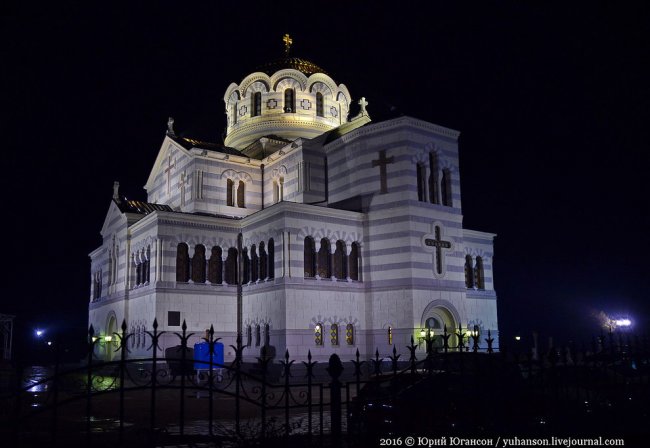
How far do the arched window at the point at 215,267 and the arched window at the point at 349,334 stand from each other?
7.28 meters

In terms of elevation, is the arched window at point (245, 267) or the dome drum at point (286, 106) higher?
the dome drum at point (286, 106)

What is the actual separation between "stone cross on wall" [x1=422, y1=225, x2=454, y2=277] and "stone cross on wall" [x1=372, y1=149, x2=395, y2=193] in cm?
329

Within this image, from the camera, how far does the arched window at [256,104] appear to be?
42.8m

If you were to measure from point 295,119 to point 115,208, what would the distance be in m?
13.0

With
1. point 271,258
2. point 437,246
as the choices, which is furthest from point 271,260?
point 437,246

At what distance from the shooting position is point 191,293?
3216cm

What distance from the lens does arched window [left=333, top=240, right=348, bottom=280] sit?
32062mm

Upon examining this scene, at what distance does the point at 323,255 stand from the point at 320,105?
589 inches

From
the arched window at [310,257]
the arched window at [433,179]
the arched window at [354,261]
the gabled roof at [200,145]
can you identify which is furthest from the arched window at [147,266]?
the arched window at [433,179]

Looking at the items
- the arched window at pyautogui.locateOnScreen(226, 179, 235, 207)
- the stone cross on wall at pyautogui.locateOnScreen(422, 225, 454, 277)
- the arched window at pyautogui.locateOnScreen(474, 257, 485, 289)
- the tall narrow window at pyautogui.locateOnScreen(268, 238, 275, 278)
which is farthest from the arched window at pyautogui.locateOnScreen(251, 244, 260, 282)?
the arched window at pyautogui.locateOnScreen(474, 257, 485, 289)

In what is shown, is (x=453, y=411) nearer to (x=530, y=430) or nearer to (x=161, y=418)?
(x=530, y=430)

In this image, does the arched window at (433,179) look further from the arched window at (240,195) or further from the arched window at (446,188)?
the arched window at (240,195)

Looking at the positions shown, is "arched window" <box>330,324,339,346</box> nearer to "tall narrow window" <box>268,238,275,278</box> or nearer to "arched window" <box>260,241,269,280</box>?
"tall narrow window" <box>268,238,275,278</box>

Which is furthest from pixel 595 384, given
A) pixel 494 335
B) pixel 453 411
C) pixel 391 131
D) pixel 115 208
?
pixel 115 208
